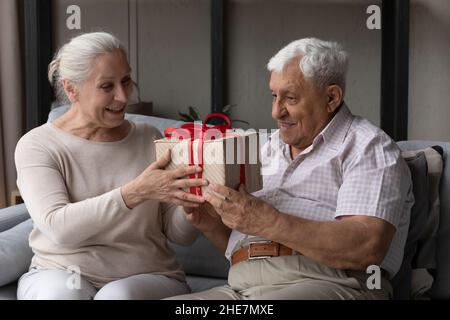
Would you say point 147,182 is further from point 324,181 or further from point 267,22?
point 267,22

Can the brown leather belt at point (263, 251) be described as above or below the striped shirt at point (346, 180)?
below

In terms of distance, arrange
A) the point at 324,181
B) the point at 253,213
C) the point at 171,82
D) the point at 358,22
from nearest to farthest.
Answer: the point at 253,213, the point at 324,181, the point at 358,22, the point at 171,82

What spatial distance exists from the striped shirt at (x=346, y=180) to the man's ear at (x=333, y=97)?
24 mm

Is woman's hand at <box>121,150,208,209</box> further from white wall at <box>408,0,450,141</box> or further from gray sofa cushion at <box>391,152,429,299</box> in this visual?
white wall at <box>408,0,450,141</box>

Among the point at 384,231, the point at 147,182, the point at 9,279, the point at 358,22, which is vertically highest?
the point at 358,22

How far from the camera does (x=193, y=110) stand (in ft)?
14.4

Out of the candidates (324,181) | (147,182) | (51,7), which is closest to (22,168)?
(147,182)

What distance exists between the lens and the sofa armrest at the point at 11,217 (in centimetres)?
250

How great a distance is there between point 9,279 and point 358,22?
8.68ft

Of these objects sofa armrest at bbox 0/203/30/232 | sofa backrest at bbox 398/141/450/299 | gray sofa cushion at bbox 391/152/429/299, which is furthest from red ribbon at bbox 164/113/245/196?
sofa armrest at bbox 0/203/30/232

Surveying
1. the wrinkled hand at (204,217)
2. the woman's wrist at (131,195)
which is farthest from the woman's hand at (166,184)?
the wrinkled hand at (204,217)

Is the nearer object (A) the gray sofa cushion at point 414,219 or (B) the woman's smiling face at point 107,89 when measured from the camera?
(B) the woman's smiling face at point 107,89

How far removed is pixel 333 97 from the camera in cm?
201

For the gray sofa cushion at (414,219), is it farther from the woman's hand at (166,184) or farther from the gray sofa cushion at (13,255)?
the gray sofa cushion at (13,255)
